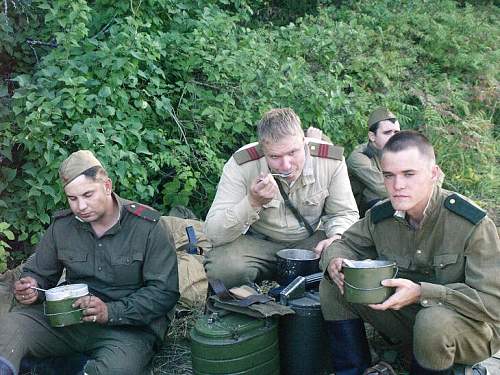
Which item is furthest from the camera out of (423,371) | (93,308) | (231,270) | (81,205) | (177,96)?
(177,96)

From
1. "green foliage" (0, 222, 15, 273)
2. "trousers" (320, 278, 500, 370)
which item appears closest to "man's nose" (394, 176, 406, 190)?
"trousers" (320, 278, 500, 370)

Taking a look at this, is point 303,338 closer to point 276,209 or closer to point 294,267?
point 294,267

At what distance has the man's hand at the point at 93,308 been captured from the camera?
11.4ft

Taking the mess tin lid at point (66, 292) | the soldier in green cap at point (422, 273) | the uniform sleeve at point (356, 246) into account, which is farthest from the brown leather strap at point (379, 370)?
the mess tin lid at point (66, 292)

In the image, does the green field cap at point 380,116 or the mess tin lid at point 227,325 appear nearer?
the mess tin lid at point 227,325

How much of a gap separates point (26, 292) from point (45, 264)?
0.24m

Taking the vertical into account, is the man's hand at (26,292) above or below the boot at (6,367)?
above

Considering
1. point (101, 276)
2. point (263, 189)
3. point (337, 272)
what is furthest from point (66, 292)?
point (337, 272)

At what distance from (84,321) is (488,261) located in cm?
222

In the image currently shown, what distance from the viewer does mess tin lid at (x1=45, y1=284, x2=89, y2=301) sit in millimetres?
3402

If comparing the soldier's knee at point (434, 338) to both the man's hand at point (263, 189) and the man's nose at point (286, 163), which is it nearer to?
the man's hand at point (263, 189)

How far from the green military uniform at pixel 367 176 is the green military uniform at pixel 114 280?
254 centimetres

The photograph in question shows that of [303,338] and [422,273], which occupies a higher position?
[422,273]

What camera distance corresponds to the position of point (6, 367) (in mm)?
3420
